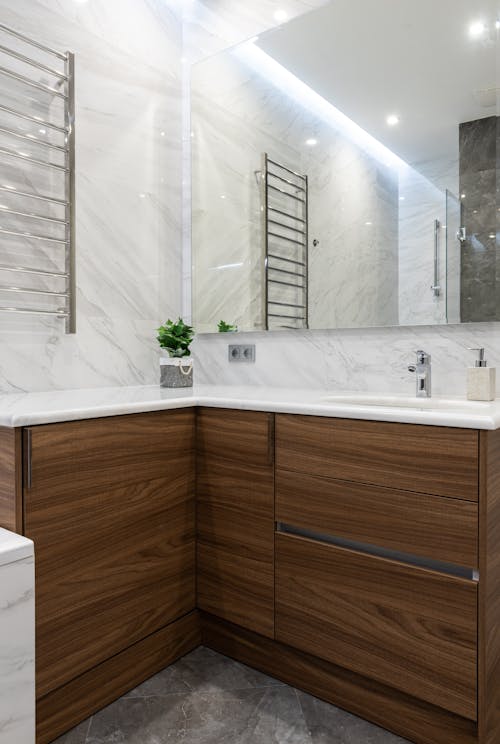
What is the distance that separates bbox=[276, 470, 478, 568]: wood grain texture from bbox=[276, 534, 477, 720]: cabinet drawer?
0.17 feet

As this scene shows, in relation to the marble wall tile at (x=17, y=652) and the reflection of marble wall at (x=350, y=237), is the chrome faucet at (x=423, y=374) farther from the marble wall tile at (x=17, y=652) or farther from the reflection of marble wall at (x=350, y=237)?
the marble wall tile at (x=17, y=652)

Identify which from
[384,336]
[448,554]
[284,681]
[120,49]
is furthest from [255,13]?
[284,681]

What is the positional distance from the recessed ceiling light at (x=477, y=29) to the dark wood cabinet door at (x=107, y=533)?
1476 mm

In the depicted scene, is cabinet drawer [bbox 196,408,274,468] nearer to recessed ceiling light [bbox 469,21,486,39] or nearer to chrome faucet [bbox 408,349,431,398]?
chrome faucet [bbox 408,349,431,398]

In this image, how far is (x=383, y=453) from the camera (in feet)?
4.21

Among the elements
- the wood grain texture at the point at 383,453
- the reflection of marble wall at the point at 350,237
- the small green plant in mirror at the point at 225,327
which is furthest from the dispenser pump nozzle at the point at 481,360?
the small green plant in mirror at the point at 225,327

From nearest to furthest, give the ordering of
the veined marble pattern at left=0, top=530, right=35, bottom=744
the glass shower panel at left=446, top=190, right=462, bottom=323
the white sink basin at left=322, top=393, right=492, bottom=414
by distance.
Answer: the veined marble pattern at left=0, top=530, right=35, bottom=744 < the white sink basin at left=322, top=393, right=492, bottom=414 < the glass shower panel at left=446, top=190, right=462, bottom=323

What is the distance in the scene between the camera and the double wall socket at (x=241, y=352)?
7.11ft

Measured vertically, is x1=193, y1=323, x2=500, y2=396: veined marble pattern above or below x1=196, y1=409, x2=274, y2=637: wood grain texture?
above

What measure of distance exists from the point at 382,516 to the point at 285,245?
47.0 inches

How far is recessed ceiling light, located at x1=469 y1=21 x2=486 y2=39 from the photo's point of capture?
1.58 meters

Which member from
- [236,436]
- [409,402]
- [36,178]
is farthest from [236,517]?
[36,178]

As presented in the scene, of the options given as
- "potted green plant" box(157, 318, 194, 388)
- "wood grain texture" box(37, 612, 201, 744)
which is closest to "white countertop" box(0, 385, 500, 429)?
"potted green plant" box(157, 318, 194, 388)

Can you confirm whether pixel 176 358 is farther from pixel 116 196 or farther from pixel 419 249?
pixel 419 249
